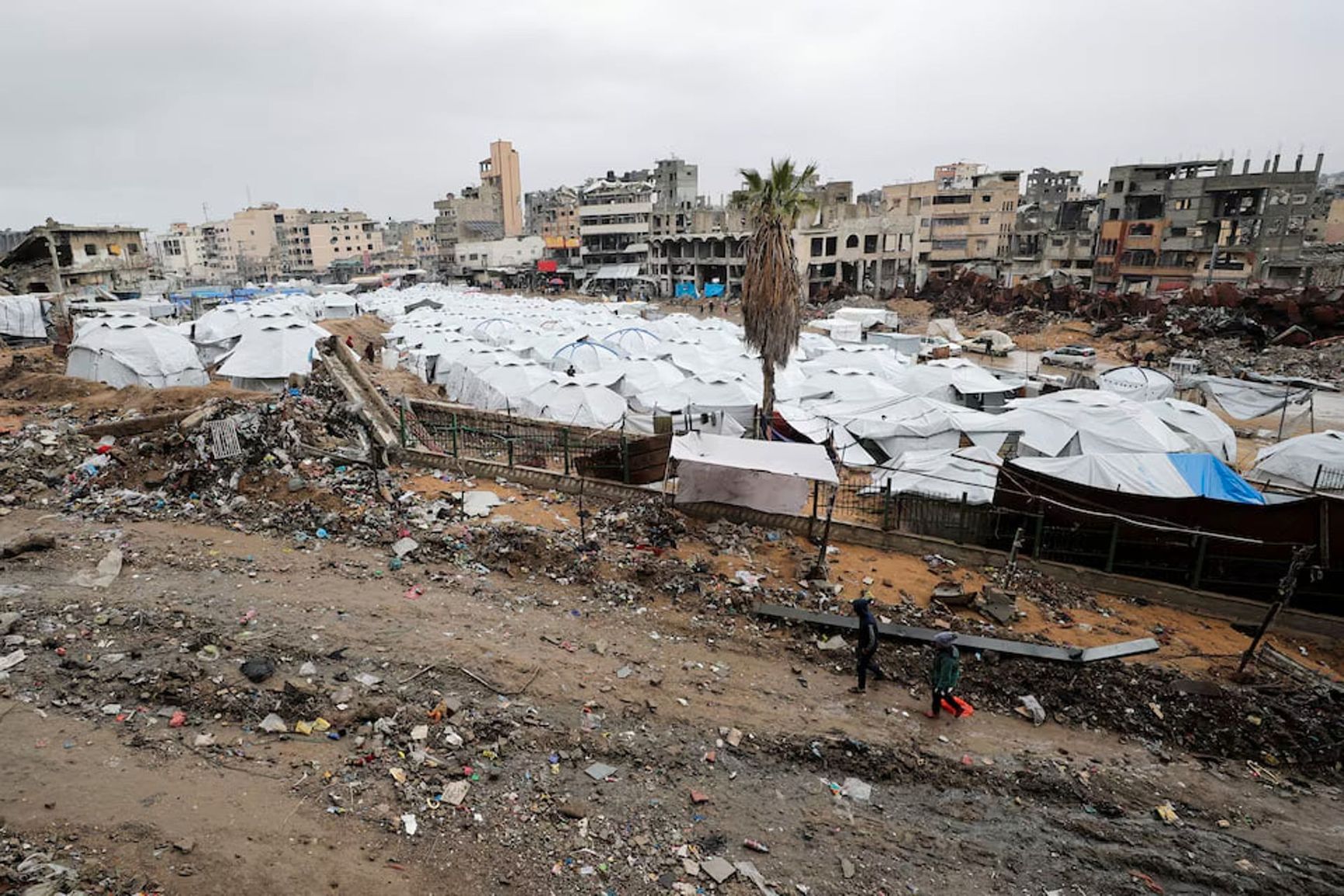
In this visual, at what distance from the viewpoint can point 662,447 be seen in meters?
12.2

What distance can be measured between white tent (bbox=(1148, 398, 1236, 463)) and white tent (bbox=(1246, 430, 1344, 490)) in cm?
135

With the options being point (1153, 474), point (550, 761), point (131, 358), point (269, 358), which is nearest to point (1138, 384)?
point (1153, 474)

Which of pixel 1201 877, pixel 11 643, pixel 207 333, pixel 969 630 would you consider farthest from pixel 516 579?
pixel 207 333

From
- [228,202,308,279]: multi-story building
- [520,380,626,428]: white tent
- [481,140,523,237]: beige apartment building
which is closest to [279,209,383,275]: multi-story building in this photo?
[228,202,308,279]: multi-story building

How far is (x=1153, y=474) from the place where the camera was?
1109cm

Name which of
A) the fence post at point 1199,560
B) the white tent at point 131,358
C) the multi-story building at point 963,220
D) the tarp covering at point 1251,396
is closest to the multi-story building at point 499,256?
the multi-story building at point 963,220

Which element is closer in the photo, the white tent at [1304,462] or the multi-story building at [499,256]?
the white tent at [1304,462]

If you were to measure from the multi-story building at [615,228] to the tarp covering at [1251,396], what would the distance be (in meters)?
57.0

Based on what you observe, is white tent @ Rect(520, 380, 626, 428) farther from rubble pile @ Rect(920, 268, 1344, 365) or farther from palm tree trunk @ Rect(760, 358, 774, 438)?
rubble pile @ Rect(920, 268, 1344, 365)

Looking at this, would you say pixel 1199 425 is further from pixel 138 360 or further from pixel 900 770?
pixel 138 360

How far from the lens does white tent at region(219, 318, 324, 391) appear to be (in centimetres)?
2142

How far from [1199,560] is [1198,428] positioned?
9.00 m

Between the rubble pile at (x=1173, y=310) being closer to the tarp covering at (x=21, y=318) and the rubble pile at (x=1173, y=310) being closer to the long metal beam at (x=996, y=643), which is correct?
the long metal beam at (x=996, y=643)

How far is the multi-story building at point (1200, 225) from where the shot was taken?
48312mm
